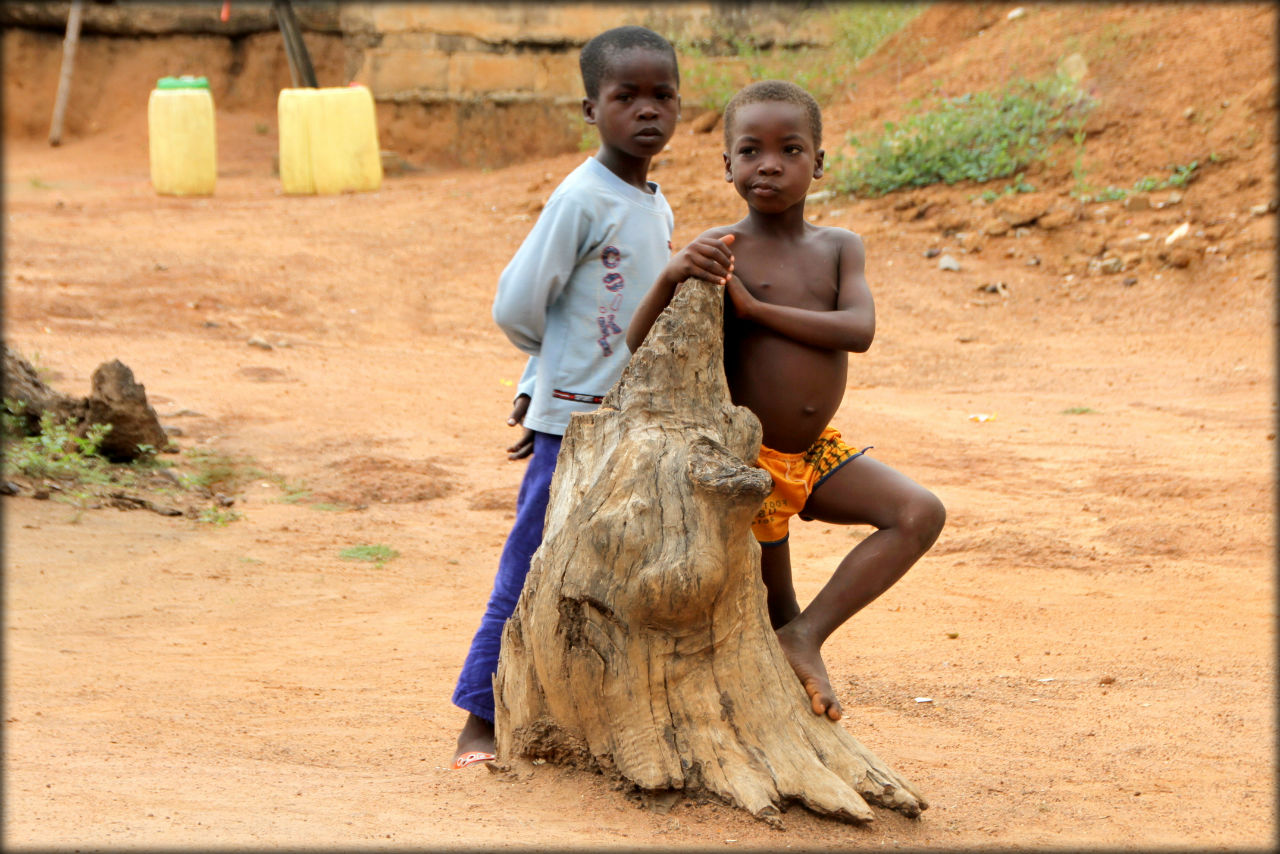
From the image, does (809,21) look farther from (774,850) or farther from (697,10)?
(774,850)

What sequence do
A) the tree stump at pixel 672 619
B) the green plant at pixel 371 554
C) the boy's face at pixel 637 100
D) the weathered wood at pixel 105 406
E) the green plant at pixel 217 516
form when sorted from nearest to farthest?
the tree stump at pixel 672 619 < the boy's face at pixel 637 100 < the green plant at pixel 371 554 < the green plant at pixel 217 516 < the weathered wood at pixel 105 406

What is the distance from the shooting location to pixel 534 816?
92.9 inches

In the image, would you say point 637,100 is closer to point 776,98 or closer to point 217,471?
point 776,98

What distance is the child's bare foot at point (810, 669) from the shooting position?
101 inches

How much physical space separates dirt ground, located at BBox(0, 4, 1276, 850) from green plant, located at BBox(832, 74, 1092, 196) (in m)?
0.26

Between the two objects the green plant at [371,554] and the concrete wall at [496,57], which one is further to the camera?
the concrete wall at [496,57]

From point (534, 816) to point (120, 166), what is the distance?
15074 millimetres

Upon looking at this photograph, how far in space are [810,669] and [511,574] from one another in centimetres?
84

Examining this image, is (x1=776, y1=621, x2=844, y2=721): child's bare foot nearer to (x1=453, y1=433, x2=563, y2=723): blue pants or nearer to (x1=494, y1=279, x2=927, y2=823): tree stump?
(x1=494, y1=279, x2=927, y2=823): tree stump

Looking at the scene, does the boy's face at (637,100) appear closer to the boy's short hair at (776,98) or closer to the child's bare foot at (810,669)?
the boy's short hair at (776,98)

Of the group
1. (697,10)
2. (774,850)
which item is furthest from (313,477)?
(697,10)

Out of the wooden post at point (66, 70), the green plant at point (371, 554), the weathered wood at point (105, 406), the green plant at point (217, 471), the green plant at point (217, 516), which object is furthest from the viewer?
the wooden post at point (66, 70)

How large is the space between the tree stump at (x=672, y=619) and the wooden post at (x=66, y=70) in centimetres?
1603

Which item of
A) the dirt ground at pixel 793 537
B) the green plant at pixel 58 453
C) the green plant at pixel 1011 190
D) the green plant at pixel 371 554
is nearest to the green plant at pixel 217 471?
the dirt ground at pixel 793 537
